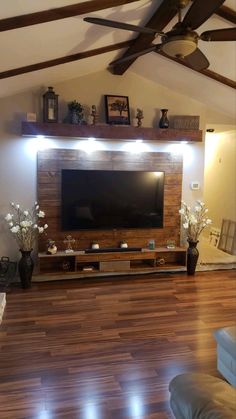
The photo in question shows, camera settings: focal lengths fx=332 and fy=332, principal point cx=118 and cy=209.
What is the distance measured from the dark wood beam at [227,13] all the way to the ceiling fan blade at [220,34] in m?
0.69

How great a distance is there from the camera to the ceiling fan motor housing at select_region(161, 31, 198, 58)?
7.64 feet

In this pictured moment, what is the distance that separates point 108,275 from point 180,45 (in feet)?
11.1

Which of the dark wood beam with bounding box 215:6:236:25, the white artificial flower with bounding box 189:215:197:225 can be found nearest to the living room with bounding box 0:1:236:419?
the white artificial flower with bounding box 189:215:197:225

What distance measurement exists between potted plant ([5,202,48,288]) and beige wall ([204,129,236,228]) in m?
3.70

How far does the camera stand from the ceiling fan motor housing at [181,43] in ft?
7.64

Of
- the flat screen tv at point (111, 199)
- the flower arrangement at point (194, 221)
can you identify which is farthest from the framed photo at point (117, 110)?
the flower arrangement at point (194, 221)

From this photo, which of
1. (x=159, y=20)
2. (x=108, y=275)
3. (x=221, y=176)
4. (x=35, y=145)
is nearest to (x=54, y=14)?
(x=159, y=20)

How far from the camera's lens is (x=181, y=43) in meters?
2.35

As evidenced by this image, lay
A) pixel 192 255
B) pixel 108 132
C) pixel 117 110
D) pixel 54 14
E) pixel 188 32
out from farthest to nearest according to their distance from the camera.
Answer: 1. pixel 192 255
2. pixel 117 110
3. pixel 108 132
4. pixel 54 14
5. pixel 188 32

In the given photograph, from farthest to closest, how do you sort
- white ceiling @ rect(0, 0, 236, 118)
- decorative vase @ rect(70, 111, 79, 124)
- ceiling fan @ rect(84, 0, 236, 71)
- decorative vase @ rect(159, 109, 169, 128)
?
decorative vase @ rect(159, 109, 169, 128) < decorative vase @ rect(70, 111, 79, 124) < white ceiling @ rect(0, 0, 236, 118) < ceiling fan @ rect(84, 0, 236, 71)

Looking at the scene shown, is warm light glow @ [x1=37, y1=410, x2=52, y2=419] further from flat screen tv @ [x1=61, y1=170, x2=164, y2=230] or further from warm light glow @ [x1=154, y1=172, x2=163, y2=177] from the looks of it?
warm light glow @ [x1=154, y1=172, x2=163, y2=177]

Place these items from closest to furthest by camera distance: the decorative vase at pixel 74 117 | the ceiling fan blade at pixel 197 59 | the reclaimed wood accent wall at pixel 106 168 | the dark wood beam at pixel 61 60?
the ceiling fan blade at pixel 197 59 < the dark wood beam at pixel 61 60 < the decorative vase at pixel 74 117 < the reclaimed wood accent wall at pixel 106 168

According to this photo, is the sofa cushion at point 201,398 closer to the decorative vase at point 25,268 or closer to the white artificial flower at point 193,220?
the decorative vase at point 25,268

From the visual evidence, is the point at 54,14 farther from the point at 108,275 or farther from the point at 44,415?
the point at 108,275
